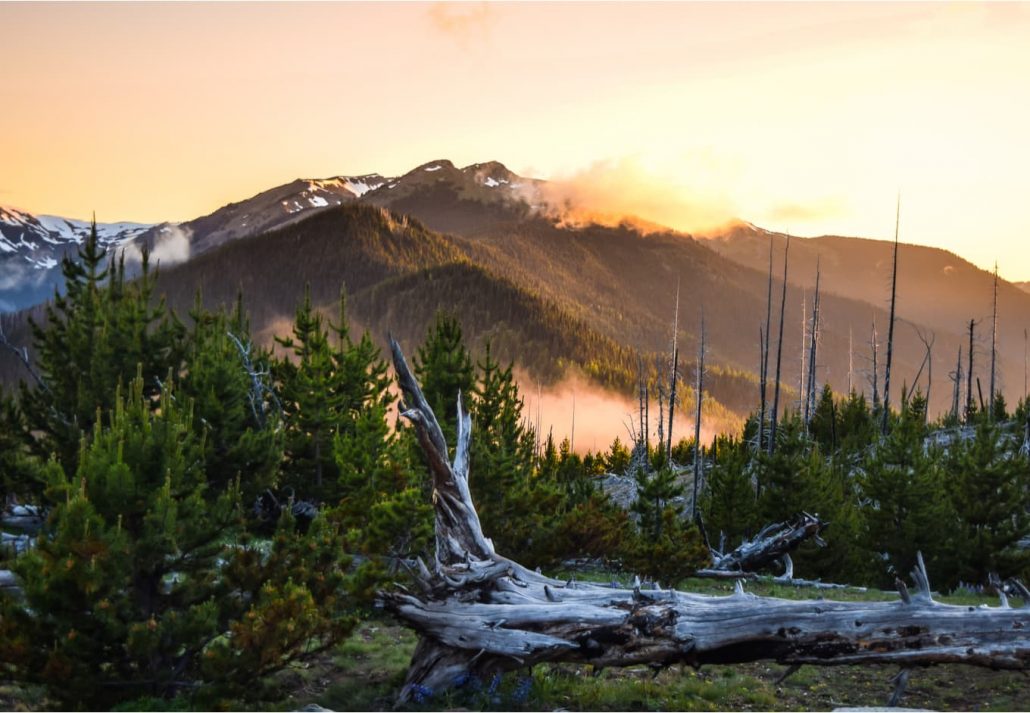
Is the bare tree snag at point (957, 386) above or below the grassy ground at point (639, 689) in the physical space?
above

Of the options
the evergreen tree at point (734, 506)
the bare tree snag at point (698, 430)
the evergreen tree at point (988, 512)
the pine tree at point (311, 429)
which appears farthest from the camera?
the bare tree snag at point (698, 430)

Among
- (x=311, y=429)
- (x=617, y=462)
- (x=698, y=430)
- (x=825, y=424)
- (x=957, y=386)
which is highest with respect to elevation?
(x=957, y=386)

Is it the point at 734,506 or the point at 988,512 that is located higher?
the point at 988,512

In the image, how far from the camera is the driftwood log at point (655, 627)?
9.41 m

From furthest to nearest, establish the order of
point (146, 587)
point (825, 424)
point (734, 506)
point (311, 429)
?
point (825, 424)
point (311, 429)
point (734, 506)
point (146, 587)

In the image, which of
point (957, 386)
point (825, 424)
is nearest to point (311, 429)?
point (825, 424)

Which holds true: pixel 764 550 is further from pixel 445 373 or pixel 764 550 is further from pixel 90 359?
pixel 90 359

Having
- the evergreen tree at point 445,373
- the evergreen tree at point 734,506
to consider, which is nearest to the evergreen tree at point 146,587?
the evergreen tree at point 734,506

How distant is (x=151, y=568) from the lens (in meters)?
9.83

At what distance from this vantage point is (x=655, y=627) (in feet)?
33.1

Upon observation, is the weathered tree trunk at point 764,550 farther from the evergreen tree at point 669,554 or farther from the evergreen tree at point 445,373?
the evergreen tree at point 445,373

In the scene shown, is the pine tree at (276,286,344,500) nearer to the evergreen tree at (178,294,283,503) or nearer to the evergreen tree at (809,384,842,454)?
the evergreen tree at (178,294,283,503)

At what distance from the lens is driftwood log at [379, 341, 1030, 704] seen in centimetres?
941

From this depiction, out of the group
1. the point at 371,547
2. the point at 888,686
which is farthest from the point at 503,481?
the point at 888,686
